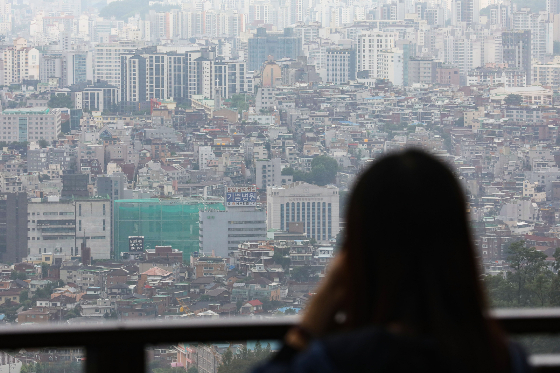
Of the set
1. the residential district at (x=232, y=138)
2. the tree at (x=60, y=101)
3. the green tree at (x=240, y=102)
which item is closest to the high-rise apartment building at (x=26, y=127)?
the residential district at (x=232, y=138)

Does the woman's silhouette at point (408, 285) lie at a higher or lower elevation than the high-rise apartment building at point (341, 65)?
lower

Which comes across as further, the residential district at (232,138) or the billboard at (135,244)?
the billboard at (135,244)

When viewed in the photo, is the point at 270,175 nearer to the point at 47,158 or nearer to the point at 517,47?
the point at 47,158

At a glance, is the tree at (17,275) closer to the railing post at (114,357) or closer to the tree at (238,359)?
the tree at (238,359)

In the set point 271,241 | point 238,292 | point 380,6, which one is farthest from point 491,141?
point 380,6

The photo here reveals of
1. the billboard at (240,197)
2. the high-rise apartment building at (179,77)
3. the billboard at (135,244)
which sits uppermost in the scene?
the high-rise apartment building at (179,77)

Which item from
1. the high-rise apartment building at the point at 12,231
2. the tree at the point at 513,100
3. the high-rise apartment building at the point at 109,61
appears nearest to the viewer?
the high-rise apartment building at the point at 12,231
